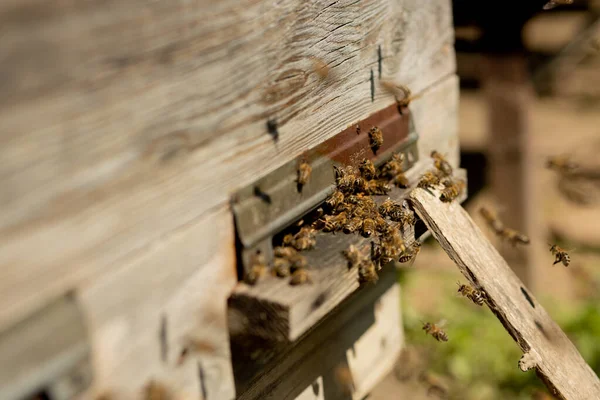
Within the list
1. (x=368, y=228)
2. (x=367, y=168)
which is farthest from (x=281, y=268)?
(x=367, y=168)

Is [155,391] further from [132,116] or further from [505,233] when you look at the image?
[505,233]

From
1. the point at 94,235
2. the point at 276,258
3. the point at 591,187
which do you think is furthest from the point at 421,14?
the point at 591,187

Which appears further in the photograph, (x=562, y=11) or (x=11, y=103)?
(x=562, y=11)

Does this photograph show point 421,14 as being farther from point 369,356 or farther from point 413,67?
point 369,356

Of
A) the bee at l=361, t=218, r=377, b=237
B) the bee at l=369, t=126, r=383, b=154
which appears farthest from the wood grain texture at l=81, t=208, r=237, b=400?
the bee at l=369, t=126, r=383, b=154

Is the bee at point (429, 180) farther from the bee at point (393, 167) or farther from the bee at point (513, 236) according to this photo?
the bee at point (513, 236)

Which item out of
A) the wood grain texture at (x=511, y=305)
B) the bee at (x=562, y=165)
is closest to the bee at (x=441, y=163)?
the wood grain texture at (x=511, y=305)
